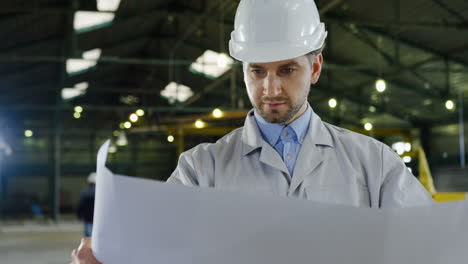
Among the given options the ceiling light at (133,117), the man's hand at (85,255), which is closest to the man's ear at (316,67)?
the man's hand at (85,255)

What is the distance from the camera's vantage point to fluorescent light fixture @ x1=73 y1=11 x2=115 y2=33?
36.8 ft

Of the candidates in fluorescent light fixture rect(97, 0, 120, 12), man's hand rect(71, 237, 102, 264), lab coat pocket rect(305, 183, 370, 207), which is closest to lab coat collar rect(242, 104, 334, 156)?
lab coat pocket rect(305, 183, 370, 207)

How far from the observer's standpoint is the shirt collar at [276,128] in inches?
48.3

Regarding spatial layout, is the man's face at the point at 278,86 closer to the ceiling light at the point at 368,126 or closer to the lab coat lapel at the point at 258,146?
the lab coat lapel at the point at 258,146

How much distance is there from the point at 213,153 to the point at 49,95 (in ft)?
52.8

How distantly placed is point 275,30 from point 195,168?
1.12 ft

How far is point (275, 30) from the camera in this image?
1.10 metres

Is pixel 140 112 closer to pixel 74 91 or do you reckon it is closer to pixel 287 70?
pixel 74 91

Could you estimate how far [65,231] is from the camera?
13164mm

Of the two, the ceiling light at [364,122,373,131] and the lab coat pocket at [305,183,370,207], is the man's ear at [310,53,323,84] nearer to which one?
the lab coat pocket at [305,183,370,207]

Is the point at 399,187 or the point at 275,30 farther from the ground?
the point at 275,30

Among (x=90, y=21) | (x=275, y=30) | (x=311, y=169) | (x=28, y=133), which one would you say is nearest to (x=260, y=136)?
(x=311, y=169)

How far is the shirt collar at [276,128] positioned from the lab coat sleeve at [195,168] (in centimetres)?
14

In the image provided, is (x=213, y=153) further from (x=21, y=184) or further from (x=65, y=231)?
(x=21, y=184)
